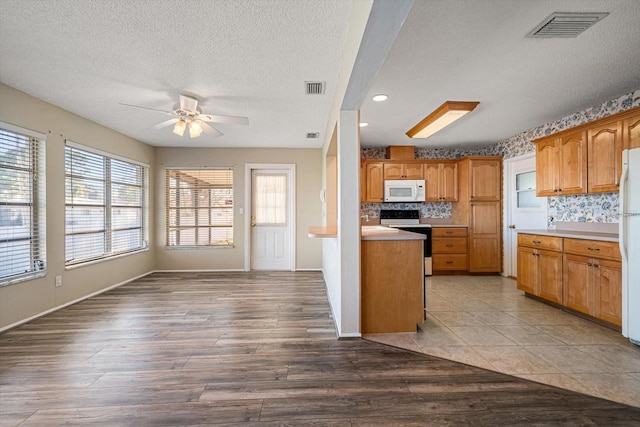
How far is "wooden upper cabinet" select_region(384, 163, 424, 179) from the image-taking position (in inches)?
213

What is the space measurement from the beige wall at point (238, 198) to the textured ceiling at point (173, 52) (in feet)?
6.16

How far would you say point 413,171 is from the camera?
5410 millimetres

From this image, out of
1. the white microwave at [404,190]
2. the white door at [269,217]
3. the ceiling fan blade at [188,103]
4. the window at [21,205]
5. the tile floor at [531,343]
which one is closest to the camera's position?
the tile floor at [531,343]

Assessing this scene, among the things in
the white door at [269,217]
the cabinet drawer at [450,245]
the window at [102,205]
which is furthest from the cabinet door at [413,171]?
the window at [102,205]

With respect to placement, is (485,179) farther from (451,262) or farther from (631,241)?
(631,241)

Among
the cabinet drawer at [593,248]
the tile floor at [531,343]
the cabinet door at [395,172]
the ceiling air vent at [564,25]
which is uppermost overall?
the ceiling air vent at [564,25]

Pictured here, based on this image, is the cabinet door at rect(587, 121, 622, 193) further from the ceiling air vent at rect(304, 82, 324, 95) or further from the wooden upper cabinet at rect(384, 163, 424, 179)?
the ceiling air vent at rect(304, 82, 324, 95)

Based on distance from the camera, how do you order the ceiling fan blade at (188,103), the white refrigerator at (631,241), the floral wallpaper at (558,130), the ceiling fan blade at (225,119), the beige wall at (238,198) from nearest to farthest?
the white refrigerator at (631,241)
the ceiling fan blade at (188,103)
the ceiling fan blade at (225,119)
the floral wallpaper at (558,130)
the beige wall at (238,198)

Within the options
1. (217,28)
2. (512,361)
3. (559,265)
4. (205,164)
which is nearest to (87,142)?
(205,164)

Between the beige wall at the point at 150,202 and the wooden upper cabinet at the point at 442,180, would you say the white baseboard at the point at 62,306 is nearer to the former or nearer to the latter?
the beige wall at the point at 150,202

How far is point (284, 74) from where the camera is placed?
2697 millimetres

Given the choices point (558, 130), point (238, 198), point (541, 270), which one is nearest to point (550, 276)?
point (541, 270)

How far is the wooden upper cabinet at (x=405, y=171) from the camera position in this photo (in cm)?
540

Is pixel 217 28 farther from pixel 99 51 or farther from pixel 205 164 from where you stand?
pixel 205 164
